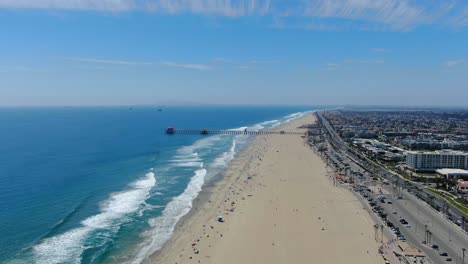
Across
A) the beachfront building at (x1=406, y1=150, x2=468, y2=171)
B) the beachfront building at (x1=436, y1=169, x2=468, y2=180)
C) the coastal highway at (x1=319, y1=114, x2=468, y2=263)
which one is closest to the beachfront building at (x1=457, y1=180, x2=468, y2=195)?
the coastal highway at (x1=319, y1=114, x2=468, y2=263)

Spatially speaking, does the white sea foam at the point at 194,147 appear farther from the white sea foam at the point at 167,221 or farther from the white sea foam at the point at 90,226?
the white sea foam at the point at 90,226

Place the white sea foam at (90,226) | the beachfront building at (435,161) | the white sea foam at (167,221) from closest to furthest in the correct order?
the white sea foam at (90,226) < the white sea foam at (167,221) < the beachfront building at (435,161)

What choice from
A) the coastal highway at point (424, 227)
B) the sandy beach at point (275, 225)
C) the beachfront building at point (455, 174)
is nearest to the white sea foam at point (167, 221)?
the sandy beach at point (275, 225)

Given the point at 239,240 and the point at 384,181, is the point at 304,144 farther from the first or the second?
the point at 239,240

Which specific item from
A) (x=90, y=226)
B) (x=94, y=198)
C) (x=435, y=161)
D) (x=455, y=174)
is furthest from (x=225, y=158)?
(x=90, y=226)

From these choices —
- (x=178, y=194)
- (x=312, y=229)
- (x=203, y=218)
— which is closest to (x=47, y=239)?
(x=203, y=218)

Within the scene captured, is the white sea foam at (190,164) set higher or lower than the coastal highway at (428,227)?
higher
